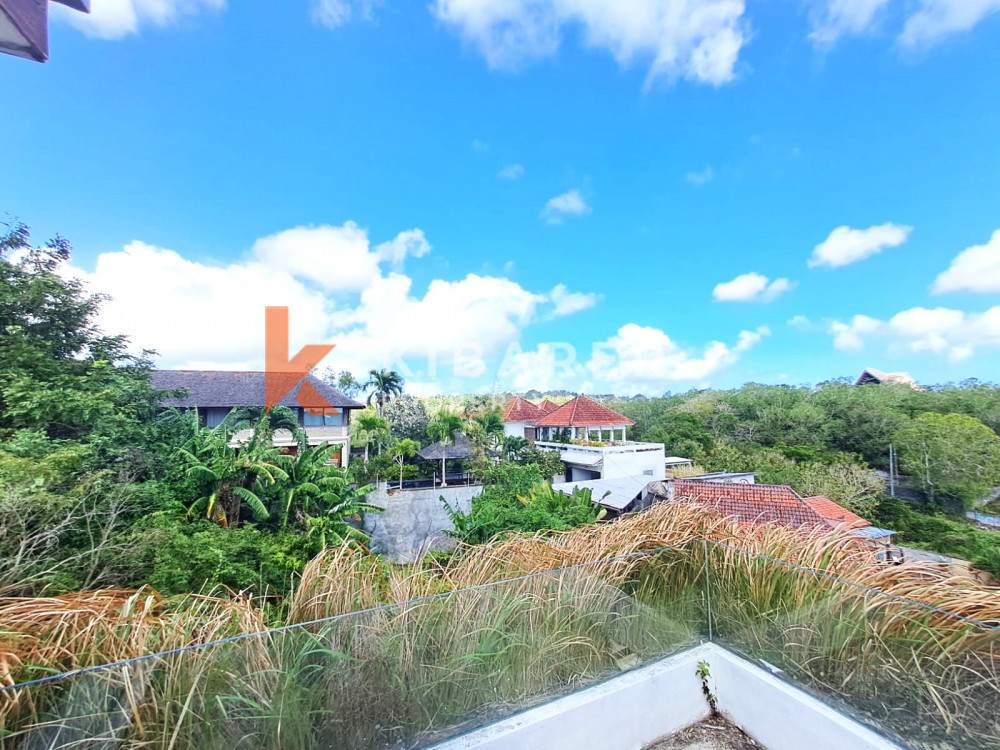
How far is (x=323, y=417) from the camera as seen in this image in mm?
17219

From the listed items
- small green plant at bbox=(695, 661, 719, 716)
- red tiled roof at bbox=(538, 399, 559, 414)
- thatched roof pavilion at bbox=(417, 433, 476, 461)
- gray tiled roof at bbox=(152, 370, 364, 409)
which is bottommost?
Result: thatched roof pavilion at bbox=(417, 433, 476, 461)

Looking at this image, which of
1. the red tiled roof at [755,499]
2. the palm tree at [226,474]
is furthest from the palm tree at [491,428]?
the red tiled roof at [755,499]

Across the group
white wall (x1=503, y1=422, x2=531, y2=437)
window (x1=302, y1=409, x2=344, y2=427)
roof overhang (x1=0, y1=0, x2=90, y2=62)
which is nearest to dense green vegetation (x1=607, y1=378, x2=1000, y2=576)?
white wall (x1=503, y1=422, x2=531, y2=437)

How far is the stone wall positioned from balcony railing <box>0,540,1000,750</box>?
7.15 meters

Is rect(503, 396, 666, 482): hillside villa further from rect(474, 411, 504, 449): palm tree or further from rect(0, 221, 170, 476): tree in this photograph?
rect(0, 221, 170, 476): tree

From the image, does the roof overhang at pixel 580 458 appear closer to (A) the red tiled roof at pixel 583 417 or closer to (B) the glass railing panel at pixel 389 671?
(A) the red tiled roof at pixel 583 417

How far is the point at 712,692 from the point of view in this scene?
2.50 meters

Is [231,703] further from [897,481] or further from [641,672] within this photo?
[897,481]

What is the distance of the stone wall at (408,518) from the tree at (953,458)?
21.3 m

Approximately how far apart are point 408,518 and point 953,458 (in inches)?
955

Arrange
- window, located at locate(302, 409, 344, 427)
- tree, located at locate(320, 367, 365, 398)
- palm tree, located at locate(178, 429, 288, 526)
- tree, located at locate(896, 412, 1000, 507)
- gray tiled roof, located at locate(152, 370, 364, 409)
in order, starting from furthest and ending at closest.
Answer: tree, located at locate(320, 367, 365, 398), tree, located at locate(896, 412, 1000, 507), window, located at locate(302, 409, 344, 427), gray tiled roof, located at locate(152, 370, 364, 409), palm tree, located at locate(178, 429, 288, 526)

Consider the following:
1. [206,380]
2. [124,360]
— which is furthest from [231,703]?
[206,380]

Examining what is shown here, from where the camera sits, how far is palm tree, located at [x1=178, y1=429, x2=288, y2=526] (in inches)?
346

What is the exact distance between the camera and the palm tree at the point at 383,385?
93.8 feet
